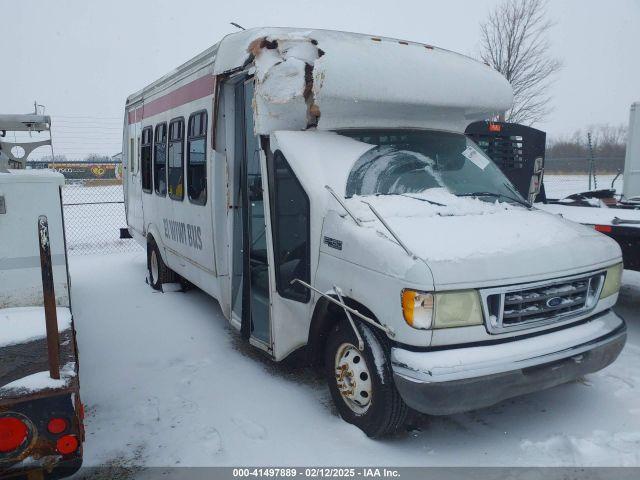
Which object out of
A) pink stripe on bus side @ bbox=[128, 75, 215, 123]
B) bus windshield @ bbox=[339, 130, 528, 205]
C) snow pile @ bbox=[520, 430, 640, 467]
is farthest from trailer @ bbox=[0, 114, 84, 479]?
snow pile @ bbox=[520, 430, 640, 467]

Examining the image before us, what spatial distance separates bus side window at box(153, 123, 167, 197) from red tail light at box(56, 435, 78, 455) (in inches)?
182

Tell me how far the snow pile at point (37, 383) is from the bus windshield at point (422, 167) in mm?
2137

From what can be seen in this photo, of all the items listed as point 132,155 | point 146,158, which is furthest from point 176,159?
point 132,155

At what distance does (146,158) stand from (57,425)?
5.85 metres

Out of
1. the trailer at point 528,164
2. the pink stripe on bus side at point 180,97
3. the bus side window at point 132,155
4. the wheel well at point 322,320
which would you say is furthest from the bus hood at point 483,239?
the bus side window at point 132,155

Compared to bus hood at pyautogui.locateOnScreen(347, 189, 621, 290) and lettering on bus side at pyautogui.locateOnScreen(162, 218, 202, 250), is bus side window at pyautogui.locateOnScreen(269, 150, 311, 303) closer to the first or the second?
bus hood at pyautogui.locateOnScreen(347, 189, 621, 290)

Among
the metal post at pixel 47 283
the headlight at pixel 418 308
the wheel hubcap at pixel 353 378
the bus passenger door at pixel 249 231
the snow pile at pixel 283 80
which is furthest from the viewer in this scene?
the bus passenger door at pixel 249 231

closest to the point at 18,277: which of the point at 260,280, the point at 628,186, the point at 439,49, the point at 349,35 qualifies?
the point at 260,280

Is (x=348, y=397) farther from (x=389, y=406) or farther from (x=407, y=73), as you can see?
(x=407, y=73)

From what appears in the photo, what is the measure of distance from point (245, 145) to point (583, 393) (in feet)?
11.8

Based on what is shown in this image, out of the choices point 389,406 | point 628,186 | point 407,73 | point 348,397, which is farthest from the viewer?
point 628,186

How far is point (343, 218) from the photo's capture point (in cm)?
346

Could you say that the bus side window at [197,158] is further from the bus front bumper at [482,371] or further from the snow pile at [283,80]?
the bus front bumper at [482,371]

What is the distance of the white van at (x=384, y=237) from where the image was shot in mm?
2998
